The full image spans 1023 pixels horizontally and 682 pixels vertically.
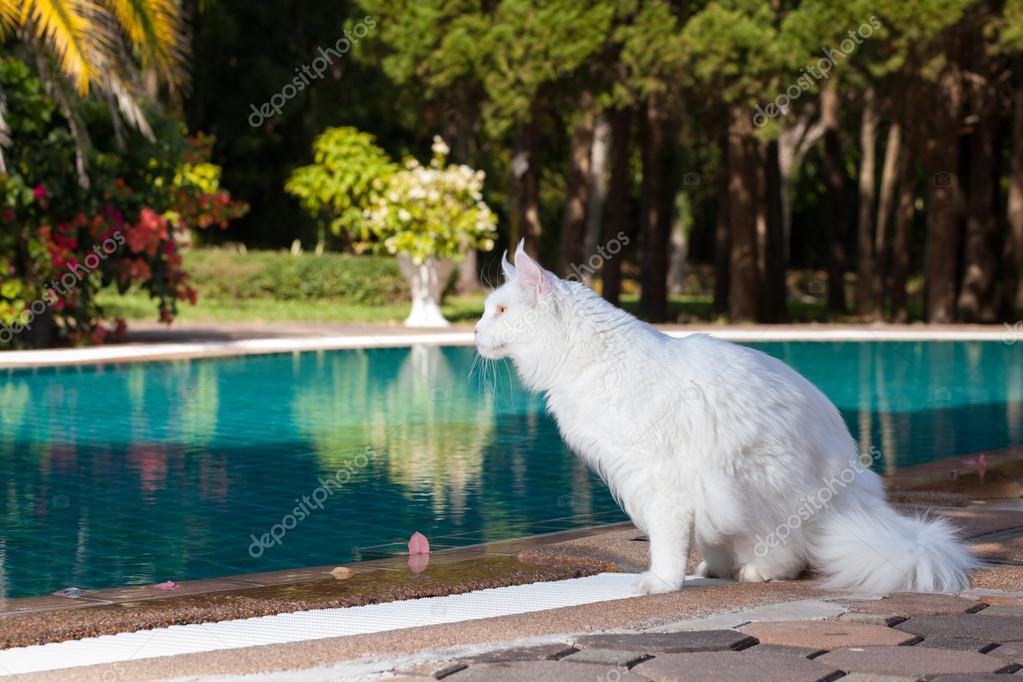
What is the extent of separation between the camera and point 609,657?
5.30m

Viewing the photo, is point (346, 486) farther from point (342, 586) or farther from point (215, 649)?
point (215, 649)

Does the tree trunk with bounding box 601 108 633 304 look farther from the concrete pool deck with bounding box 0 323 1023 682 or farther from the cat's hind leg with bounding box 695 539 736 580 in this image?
the cat's hind leg with bounding box 695 539 736 580

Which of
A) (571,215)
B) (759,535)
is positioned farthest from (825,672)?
(571,215)

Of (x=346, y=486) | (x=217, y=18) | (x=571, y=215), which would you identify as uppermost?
(x=217, y=18)

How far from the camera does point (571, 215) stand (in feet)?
112

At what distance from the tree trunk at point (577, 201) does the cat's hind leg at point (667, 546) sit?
26454 millimetres

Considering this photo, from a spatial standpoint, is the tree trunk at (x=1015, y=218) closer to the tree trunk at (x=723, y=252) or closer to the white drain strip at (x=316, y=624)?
the tree trunk at (x=723, y=252)

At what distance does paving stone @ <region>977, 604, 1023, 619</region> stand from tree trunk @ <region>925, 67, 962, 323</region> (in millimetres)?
25058

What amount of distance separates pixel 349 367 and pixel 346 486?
10545 mm

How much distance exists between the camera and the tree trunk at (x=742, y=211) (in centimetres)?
2973

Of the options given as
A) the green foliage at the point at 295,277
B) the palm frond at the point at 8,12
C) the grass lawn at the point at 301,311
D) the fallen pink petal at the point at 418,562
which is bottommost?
the fallen pink petal at the point at 418,562

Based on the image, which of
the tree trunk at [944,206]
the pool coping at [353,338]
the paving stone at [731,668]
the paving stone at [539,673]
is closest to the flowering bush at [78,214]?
the pool coping at [353,338]

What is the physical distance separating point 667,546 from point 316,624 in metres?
1.56

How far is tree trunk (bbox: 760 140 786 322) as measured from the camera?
105ft
